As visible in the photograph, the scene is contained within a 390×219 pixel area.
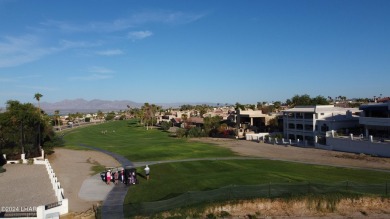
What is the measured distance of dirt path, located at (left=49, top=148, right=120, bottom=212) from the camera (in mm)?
27892

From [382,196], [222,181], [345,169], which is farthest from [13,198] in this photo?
[345,169]

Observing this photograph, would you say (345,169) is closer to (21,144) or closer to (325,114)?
(325,114)

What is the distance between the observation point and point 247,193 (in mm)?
26562

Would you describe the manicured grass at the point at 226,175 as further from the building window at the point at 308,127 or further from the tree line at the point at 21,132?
the tree line at the point at 21,132

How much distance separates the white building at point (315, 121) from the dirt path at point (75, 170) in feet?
123

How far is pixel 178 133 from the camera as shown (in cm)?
9562

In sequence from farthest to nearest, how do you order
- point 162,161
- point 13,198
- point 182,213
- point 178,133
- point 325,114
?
point 178,133 < point 325,114 < point 162,161 < point 13,198 < point 182,213

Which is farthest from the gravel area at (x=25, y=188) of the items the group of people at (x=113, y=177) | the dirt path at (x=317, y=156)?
the dirt path at (x=317, y=156)

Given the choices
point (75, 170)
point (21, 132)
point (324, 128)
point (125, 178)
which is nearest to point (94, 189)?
point (125, 178)

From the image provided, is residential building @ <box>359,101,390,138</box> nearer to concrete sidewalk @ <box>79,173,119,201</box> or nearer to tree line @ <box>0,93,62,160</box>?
concrete sidewalk @ <box>79,173,119,201</box>

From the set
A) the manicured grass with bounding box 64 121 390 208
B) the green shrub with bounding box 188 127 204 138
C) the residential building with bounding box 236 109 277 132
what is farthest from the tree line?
the residential building with bounding box 236 109 277 132

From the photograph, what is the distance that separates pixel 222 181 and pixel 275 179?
5.03m

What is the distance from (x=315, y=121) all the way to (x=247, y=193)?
4521 centimetres

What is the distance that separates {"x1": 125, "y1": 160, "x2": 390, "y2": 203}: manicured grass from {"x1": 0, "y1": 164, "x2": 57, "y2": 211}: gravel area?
298 inches
